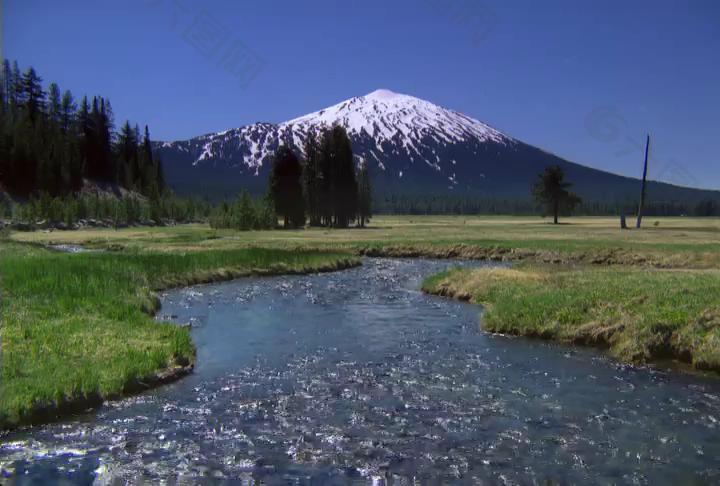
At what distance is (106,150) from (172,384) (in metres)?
169

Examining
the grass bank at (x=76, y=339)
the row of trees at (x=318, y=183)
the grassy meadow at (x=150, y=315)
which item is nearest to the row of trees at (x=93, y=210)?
the row of trees at (x=318, y=183)

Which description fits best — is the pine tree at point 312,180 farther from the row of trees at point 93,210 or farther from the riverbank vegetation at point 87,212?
the row of trees at point 93,210

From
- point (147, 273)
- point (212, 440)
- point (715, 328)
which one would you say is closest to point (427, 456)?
point (212, 440)

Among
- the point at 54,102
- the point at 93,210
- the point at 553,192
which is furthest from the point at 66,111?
the point at 553,192

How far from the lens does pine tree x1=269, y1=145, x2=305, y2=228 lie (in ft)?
358

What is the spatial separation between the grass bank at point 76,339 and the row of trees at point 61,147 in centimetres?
10188

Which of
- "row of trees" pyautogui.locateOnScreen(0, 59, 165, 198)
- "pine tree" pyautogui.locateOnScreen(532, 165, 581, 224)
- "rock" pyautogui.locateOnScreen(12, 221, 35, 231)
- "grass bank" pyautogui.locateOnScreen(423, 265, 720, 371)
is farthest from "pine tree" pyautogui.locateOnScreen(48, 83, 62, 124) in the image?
"grass bank" pyautogui.locateOnScreen(423, 265, 720, 371)

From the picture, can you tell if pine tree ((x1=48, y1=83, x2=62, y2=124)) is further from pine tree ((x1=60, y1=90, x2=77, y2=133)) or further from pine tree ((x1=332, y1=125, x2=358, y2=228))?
pine tree ((x1=332, y1=125, x2=358, y2=228))

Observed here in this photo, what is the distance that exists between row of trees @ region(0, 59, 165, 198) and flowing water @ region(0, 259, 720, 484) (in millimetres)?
117881

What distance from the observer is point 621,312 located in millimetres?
21516

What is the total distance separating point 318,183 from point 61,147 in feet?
225

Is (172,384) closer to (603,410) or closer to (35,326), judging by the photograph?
(35,326)

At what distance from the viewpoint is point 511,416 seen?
13.3 metres

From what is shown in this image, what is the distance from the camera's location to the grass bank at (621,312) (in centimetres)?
1866
